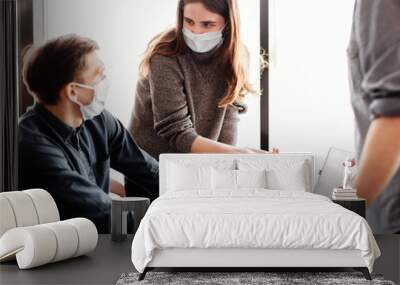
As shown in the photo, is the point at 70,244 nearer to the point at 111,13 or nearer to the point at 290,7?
the point at 111,13

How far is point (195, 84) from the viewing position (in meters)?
6.64

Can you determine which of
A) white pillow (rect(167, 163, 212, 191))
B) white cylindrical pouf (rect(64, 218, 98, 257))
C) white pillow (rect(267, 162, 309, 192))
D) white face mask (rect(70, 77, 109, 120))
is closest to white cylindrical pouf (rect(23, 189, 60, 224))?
white cylindrical pouf (rect(64, 218, 98, 257))

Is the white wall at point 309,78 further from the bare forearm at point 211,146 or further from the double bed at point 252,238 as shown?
the double bed at point 252,238

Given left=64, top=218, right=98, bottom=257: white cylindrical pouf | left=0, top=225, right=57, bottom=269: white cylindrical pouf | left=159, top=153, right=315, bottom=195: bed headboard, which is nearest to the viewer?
left=0, top=225, right=57, bottom=269: white cylindrical pouf

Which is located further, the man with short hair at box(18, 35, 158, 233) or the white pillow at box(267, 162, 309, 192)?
the man with short hair at box(18, 35, 158, 233)

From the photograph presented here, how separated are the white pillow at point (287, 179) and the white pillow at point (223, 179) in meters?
0.38

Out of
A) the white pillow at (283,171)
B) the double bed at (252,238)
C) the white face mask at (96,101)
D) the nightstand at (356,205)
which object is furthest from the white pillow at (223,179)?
the white face mask at (96,101)

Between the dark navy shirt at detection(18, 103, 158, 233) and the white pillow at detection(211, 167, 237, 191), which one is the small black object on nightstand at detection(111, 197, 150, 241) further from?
the white pillow at detection(211, 167, 237, 191)

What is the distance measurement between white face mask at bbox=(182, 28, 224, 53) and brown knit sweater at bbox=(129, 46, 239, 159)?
0.06 metres

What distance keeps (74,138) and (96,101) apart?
45 cm

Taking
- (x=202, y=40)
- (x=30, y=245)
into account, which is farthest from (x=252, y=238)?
(x=202, y=40)

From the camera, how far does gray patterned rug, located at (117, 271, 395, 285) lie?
4.57m

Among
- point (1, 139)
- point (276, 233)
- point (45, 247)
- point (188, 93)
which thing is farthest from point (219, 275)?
point (1, 139)

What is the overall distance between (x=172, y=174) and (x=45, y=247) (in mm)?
1827
